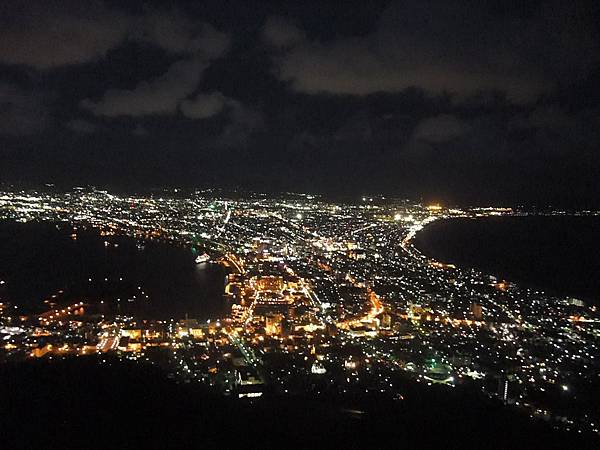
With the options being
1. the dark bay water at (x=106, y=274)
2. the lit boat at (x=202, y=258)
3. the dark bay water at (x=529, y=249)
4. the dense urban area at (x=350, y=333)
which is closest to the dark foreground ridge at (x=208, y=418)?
the dense urban area at (x=350, y=333)

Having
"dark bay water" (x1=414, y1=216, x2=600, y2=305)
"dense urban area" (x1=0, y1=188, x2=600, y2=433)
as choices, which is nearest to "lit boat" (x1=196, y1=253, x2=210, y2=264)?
"dense urban area" (x1=0, y1=188, x2=600, y2=433)

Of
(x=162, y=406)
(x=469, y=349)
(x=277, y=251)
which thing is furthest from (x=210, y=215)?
(x=162, y=406)

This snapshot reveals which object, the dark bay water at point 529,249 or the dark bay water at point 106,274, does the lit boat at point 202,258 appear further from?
the dark bay water at point 529,249

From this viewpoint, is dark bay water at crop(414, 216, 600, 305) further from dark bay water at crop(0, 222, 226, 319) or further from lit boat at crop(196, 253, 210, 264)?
dark bay water at crop(0, 222, 226, 319)

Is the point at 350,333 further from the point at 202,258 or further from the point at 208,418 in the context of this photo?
the point at 202,258

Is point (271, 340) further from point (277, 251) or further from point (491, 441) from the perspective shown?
point (277, 251)

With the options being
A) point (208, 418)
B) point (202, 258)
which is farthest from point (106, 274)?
point (208, 418)
